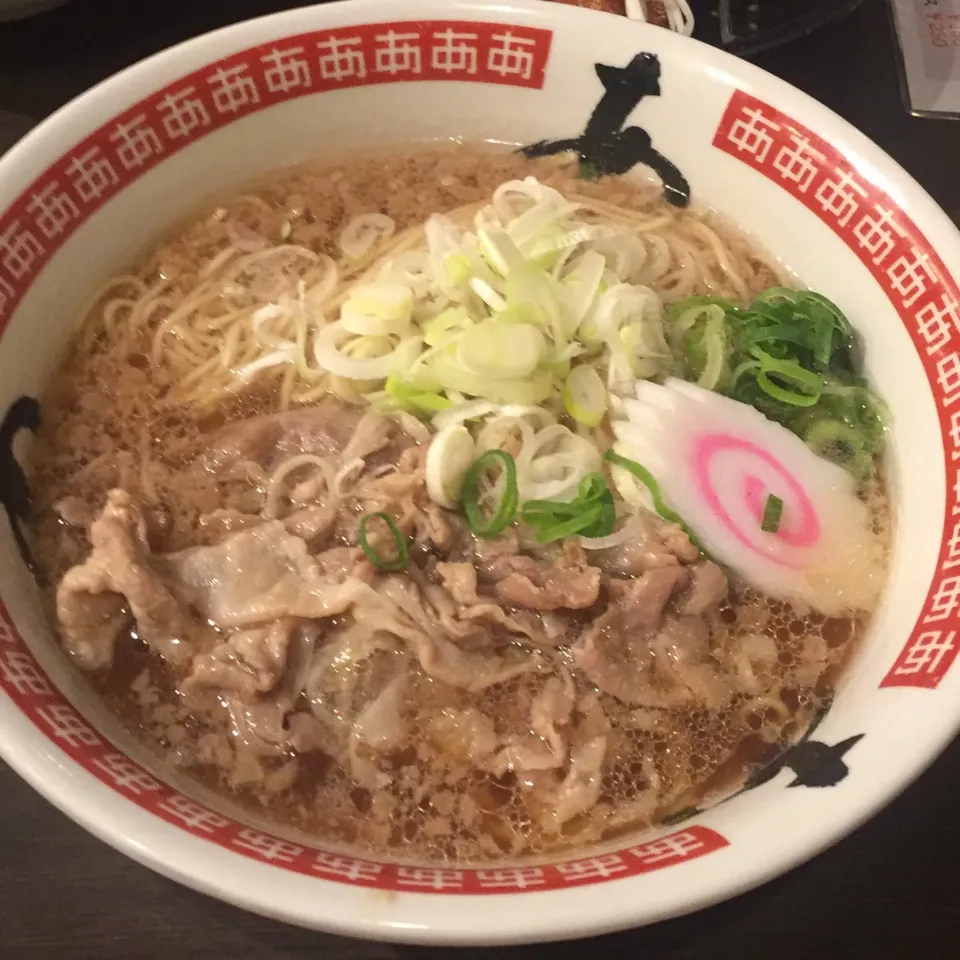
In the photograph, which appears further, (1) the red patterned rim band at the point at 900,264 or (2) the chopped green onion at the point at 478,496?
(2) the chopped green onion at the point at 478,496

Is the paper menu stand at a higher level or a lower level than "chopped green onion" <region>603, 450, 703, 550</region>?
higher

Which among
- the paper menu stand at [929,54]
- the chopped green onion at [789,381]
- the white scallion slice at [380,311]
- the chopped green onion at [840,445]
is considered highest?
the paper menu stand at [929,54]

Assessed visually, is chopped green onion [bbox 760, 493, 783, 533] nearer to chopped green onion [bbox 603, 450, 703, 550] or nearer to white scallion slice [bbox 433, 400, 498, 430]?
chopped green onion [bbox 603, 450, 703, 550]

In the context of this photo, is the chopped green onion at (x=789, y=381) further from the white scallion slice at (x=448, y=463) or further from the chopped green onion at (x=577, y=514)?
the white scallion slice at (x=448, y=463)

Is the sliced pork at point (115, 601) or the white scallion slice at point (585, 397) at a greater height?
the white scallion slice at point (585, 397)

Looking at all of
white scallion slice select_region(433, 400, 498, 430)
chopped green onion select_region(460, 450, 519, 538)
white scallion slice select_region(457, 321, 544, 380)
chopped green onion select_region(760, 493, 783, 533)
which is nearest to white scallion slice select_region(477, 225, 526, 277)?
white scallion slice select_region(457, 321, 544, 380)

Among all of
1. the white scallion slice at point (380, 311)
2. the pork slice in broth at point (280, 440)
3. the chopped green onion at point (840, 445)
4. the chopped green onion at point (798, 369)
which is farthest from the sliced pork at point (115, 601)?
the chopped green onion at point (840, 445)

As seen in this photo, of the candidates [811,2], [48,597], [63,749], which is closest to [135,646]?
[48,597]

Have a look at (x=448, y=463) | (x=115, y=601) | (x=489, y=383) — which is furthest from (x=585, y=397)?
(x=115, y=601)
